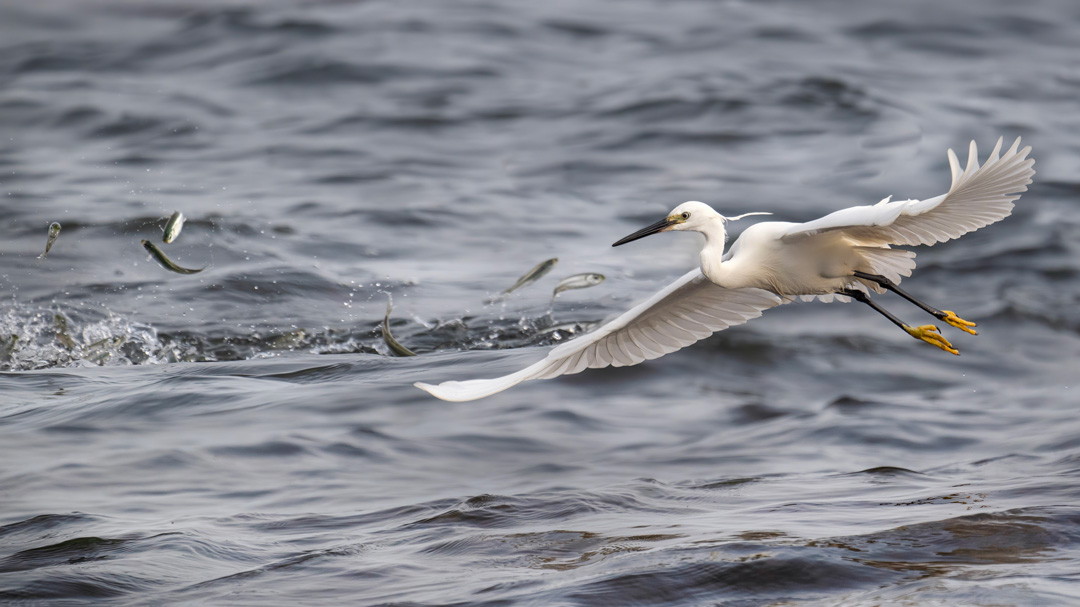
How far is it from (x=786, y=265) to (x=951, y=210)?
2.51ft

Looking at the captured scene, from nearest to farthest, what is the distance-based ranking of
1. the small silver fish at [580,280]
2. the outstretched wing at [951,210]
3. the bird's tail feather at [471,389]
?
1. the outstretched wing at [951,210]
2. the bird's tail feather at [471,389]
3. the small silver fish at [580,280]

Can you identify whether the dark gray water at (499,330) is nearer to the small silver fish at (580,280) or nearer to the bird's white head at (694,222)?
the small silver fish at (580,280)

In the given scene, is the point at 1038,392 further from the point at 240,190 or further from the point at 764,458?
the point at 240,190

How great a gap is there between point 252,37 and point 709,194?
962 centimetres

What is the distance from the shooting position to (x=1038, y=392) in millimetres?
8773

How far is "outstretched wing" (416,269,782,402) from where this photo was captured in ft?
17.9

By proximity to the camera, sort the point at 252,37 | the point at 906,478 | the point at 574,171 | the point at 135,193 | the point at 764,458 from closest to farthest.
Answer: the point at 906,478, the point at 764,458, the point at 135,193, the point at 574,171, the point at 252,37

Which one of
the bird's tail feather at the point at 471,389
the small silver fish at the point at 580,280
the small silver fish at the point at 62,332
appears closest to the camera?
the bird's tail feather at the point at 471,389

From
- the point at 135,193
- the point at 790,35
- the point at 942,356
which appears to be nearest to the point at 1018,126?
the point at 790,35

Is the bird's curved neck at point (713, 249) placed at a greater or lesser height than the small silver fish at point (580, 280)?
greater

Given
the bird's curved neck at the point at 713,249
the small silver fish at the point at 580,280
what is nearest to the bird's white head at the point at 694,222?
the bird's curved neck at the point at 713,249

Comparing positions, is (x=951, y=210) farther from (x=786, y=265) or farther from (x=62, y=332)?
(x=62, y=332)

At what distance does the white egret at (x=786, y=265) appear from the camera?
15.3ft

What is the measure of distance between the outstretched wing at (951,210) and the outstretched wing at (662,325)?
79 cm
